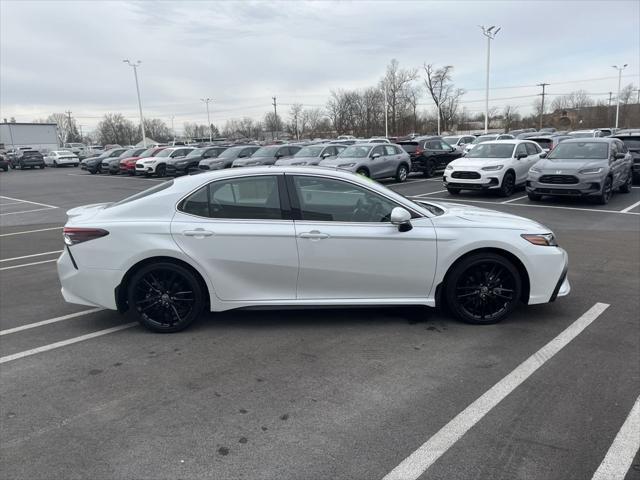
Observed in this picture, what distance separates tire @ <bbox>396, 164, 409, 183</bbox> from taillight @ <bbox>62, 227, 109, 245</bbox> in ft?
54.1

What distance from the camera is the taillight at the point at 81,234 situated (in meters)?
4.64

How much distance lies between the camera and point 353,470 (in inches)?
109

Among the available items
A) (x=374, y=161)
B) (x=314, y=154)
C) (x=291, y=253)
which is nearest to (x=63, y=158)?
(x=314, y=154)

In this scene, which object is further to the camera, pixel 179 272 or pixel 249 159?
pixel 249 159

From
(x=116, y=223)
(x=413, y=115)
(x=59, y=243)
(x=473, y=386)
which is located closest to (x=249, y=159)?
(x=59, y=243)

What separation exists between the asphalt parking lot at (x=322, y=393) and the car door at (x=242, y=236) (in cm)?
48

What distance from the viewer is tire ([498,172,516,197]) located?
15.1 m

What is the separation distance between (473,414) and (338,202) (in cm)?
224

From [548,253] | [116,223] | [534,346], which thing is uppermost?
[116,223]

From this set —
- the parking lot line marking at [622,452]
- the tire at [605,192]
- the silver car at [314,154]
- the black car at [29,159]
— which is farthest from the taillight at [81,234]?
the black car at [29,159]

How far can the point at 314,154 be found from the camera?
20.6 m

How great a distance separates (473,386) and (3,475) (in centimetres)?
302

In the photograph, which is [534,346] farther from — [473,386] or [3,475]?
[3,475]

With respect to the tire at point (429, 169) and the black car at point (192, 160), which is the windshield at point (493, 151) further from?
the black car at point (192, 160)
